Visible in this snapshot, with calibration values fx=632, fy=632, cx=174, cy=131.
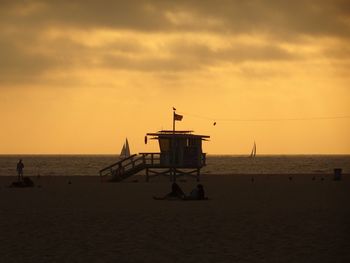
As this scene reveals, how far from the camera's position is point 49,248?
48.3ft

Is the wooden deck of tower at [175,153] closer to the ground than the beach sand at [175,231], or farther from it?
farther from it

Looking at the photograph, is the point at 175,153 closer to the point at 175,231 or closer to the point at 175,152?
the point at 175,152

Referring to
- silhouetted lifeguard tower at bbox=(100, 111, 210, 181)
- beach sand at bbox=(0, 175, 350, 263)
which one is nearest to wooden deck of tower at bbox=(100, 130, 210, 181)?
silhouetted lifeguard tower at bbox=(100, 111, 210, 181)

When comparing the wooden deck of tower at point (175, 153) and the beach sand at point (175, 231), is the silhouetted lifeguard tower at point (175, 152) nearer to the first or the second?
the wooden deck of tower at point (175, 153)

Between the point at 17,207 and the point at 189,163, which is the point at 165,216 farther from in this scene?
the point at 189,163

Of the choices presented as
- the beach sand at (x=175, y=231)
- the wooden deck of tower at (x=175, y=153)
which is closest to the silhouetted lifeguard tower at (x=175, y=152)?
the wooden deck of tower at (x=175, y=153)

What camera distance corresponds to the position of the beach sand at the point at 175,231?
45.2 ft

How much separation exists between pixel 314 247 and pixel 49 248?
20.2 ft

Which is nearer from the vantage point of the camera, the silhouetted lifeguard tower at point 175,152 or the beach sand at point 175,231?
A: the beach sand at point 175,231

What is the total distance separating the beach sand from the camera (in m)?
13.8

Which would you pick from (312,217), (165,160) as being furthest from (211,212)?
(165,160)

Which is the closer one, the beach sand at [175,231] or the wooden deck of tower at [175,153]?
the beach sand at [175,231]

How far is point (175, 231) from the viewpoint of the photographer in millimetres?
17484

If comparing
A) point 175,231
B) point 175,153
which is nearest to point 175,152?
point 175,153
